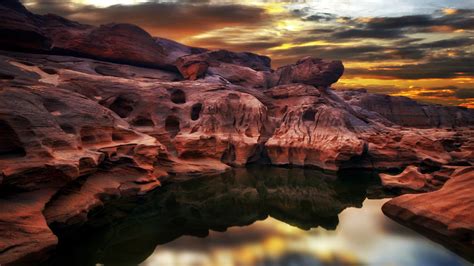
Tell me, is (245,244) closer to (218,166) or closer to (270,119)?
(218,166)

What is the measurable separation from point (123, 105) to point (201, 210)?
530 inches

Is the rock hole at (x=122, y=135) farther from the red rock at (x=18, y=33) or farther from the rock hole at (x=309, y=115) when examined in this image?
the rock hole at (x=309, y=115)

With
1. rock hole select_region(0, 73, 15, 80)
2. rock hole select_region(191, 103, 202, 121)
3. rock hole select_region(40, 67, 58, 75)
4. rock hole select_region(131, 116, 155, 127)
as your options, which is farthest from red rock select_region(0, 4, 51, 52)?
rock hole select_region(191, 103, 202, 121)

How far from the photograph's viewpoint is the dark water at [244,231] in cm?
1044

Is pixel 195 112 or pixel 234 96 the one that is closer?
pixel 195 112

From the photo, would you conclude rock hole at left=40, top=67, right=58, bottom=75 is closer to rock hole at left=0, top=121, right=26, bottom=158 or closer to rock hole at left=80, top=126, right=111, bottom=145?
rock hole at left=80, top=126, right=111, bottom=145

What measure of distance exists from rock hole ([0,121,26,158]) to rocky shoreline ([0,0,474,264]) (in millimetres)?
42

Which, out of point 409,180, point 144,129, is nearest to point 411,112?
point 409,180

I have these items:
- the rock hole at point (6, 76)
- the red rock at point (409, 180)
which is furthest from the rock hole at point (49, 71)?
the red rock at point (409, 180)

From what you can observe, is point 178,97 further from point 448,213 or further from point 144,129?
point 448,213

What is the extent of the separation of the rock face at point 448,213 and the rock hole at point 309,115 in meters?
16.3

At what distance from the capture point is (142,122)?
85.2ft

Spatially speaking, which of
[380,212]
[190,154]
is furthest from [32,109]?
[380,212]

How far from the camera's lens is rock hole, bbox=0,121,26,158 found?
11.5 metres
